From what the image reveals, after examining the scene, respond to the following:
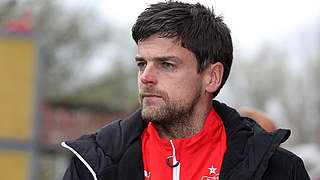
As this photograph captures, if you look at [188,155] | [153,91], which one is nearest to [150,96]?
[153,91]

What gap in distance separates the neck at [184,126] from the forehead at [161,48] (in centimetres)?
29

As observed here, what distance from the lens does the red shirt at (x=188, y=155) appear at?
297 cm

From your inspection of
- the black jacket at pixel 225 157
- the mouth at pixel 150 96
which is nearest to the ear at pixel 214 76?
the black jacket at pixel 225 157

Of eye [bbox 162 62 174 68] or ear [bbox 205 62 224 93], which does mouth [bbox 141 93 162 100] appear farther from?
ear [bbox 205 62 224 93]

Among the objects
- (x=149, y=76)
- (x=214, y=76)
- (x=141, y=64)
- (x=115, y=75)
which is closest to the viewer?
(x=149, y=76)

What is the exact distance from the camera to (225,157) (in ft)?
9.75

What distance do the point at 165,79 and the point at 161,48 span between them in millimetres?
142

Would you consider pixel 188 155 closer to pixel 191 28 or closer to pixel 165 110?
→ pixel 165 110

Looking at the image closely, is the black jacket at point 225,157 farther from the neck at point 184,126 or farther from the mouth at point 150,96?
the mouth at point 150,96

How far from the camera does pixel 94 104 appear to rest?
48.8 ft

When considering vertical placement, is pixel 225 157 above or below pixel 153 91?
below

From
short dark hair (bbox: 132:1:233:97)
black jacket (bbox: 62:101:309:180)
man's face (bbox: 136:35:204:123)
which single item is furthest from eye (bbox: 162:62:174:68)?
black jacket (bbox: 62:101:309:180)

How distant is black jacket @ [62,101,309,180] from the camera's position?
2920 mm

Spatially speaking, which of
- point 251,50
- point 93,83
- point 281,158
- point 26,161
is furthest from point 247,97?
point 281,158
